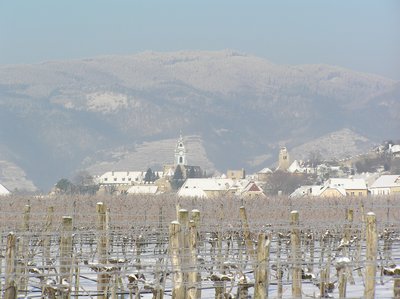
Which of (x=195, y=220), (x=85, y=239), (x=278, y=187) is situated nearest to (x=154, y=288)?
(x=195, y=220)

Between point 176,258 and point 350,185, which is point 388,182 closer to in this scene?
point 350,185

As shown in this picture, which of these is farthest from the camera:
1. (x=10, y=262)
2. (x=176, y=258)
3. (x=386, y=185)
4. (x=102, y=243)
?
(x=386, y=185)

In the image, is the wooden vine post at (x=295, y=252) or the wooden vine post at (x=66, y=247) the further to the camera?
the wooden vine post at (x=295, y=252)

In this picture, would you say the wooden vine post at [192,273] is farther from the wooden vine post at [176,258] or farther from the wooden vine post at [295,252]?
the wooden vine post at [295,252]

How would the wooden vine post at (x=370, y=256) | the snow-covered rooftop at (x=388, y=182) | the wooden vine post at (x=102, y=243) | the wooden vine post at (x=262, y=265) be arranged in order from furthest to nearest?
the snow-covered rooftop at (x=388, y=182), the wooden vine post at (x=102, y=243), the wooden vine post at (x=370, y=256), the wooden vine post at (x=262, y=265)

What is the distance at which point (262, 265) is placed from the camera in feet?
47.0

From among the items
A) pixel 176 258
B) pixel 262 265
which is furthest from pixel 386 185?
pixel 262 265

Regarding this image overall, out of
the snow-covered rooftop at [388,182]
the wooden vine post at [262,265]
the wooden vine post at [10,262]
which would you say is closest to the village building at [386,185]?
the snow-covered rooftop at [388,182]

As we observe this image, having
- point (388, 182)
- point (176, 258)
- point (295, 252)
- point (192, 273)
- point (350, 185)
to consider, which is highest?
point (388, 182)

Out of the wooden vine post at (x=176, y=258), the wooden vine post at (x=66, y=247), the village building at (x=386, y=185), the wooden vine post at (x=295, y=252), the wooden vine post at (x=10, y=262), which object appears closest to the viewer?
the wooden vine post at (x=10, y=262)

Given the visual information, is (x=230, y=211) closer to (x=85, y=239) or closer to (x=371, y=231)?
(x=85, y=239)

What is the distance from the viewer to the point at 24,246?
2198 cm

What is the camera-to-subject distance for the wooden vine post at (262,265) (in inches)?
564

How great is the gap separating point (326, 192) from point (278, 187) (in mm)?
58335
